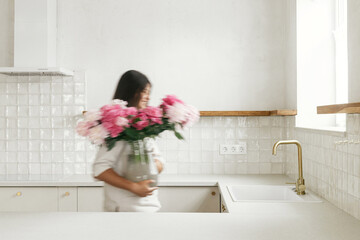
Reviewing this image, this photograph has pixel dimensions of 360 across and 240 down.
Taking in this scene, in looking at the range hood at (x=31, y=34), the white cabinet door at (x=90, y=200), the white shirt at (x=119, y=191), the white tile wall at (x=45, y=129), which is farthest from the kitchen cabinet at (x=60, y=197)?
the white shirt at (x=119, y=191)

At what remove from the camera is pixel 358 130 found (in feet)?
5.06

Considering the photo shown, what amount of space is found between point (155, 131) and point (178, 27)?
180 cm

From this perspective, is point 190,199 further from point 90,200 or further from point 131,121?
point 131,121

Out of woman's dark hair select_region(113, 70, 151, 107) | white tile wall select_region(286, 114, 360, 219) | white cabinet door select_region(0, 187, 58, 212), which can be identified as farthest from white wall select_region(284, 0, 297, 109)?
white cabinet door select_region(0, 187, 58, 212)

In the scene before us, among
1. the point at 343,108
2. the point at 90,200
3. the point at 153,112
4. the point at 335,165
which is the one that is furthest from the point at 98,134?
the point at 90,200

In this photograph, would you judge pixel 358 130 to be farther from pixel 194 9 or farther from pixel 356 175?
pixel 194 9

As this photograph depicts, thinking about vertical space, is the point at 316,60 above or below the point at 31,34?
below

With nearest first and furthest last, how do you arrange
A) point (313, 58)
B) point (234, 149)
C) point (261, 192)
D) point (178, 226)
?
point (178, 226) → point (261, 192) → point (313, 58) → point (234, 149)

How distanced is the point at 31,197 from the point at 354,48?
2.43 m

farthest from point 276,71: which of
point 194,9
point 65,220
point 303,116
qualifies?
point 65,220

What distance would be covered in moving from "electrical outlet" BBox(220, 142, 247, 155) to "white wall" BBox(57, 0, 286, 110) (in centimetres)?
34

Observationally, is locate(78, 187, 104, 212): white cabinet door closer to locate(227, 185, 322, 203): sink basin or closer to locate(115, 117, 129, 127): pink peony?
locate(227, 185, 322, 203): sink basin

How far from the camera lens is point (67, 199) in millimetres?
2680

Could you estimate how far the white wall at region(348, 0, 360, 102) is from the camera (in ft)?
5.34
